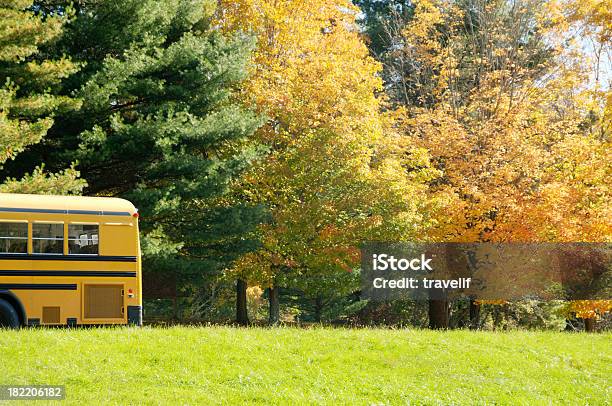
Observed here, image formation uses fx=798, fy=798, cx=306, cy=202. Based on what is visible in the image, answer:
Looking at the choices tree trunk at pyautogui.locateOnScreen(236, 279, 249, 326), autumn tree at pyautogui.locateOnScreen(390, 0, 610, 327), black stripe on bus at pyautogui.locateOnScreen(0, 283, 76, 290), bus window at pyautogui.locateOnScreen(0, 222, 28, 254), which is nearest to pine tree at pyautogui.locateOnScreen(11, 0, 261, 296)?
tree trunk at pyautogui.locateOnScreen(236, 279, 249, 326)

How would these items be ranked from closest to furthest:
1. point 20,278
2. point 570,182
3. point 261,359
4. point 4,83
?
1. point 261,359
2. point 20,278
3. point 4,83
4. point 570,182

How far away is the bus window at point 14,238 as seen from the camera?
16.9 m

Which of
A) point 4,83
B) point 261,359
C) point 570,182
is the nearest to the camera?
point 261,359

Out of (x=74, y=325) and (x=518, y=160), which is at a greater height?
(x=518, y=160)

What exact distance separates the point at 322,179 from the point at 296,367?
41.2 feet

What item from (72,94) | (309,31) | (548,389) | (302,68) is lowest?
(548,389)

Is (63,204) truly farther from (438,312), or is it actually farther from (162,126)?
(438,312)

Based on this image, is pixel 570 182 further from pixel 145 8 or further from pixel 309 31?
pixel 145 8

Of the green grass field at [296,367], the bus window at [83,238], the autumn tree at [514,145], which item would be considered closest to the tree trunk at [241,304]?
the autumn tree at [514,145]

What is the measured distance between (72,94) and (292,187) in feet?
25.7

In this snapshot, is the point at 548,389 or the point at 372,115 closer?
the point at 548,389

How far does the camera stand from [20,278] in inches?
671

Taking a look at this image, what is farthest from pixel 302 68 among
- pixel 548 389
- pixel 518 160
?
pixel 548 389

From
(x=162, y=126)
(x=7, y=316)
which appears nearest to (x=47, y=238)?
(x=7, y=316)
